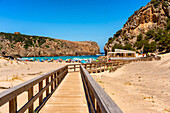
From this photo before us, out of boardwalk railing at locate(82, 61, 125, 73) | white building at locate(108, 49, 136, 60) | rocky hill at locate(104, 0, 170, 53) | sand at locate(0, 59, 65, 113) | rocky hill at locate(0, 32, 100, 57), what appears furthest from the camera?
rocky hill at locate(0, 32, 100, 57)

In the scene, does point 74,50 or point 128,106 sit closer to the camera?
point 128,106

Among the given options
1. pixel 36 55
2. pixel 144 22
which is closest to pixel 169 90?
pixel 144 22

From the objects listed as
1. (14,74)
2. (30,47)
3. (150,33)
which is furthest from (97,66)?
(30,47)

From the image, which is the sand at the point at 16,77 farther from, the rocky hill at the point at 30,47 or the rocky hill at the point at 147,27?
the rocky hill at the point at 30,47

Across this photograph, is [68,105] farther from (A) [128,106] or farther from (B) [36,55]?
(B) [36,55]

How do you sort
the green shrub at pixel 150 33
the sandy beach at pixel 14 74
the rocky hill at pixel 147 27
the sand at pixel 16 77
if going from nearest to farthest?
the sand at pixel 16 77 < the sandy beach at pixel 14 74 < the rocky hill at pixel 147 27 < the green shrub at pixel 150 33

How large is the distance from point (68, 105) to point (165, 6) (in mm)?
76349

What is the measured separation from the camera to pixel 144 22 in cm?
6894

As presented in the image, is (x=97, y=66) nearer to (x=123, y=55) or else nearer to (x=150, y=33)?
(x=123, y=55)

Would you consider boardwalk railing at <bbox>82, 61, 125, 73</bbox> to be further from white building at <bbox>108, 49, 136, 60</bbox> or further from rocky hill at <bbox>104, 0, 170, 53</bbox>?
rocky hill at <bbox>104, 0, 170, 53</bbox>

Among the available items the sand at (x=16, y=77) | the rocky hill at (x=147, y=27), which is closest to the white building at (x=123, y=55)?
the sand at (x=16, y=77)

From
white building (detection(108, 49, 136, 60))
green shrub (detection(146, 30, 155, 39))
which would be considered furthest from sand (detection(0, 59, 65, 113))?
green shrub (detection(146, 30, 155, 39))

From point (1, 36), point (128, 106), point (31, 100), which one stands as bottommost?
point (128, 106)

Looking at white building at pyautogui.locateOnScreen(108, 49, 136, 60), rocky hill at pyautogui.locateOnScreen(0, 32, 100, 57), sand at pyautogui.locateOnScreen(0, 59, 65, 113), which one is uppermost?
rocky hill at pyautogui.locateOnScreen(0, 32, 100, 57)
